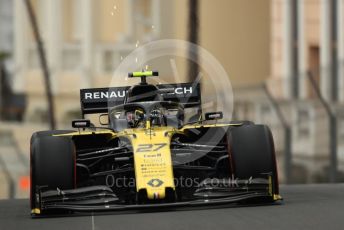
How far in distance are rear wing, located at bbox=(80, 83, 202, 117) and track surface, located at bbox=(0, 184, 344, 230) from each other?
2.49 m

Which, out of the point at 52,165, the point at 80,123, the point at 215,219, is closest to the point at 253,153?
the point at 215,219

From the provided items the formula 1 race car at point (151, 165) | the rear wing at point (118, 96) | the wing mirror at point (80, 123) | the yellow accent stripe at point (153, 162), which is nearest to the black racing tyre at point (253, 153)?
the formula 1 race car at point (151, 165)

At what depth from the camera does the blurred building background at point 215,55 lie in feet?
99.7

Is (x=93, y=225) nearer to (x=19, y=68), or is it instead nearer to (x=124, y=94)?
(x=124, y=94)

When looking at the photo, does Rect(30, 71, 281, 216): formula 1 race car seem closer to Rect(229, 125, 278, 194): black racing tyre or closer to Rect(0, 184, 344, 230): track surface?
Rect(229, 125, 278, 194): black racing tyre

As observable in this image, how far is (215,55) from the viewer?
2293 inches

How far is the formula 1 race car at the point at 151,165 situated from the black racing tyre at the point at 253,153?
1 centimetres

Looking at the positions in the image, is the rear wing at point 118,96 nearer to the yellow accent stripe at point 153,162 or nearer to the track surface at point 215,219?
the yellow accent stripe at point 153,162

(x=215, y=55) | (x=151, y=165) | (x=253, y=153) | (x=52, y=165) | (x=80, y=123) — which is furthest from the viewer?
(x=215, y=55)

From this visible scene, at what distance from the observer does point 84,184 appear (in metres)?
18.8

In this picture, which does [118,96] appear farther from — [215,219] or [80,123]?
[215,219]

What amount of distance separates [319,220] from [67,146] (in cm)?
346

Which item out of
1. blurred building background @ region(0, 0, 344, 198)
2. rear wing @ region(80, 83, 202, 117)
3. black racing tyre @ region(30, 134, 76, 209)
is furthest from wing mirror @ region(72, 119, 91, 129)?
blurred building background @ region(0, 0, 344, 198)

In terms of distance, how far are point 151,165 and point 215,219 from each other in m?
1.53
